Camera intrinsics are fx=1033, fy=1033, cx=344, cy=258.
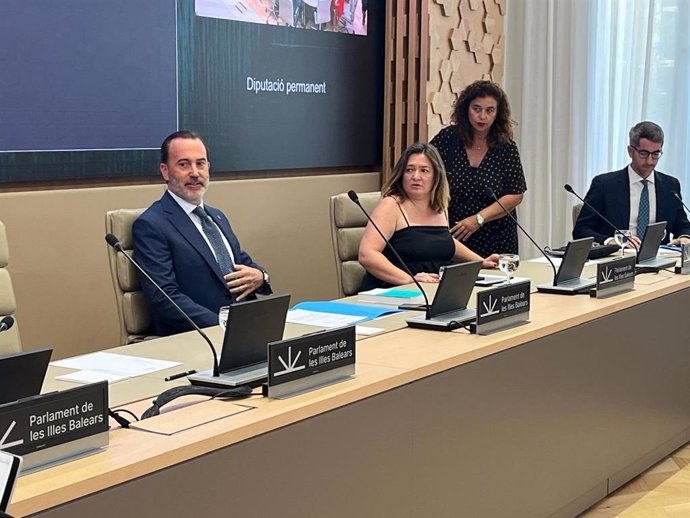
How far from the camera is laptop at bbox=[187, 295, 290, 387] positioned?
2113 millimetres

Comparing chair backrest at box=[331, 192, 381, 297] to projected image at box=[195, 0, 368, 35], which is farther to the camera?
projected image at box=[195, 0, 368, 35]

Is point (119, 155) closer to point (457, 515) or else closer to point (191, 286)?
point (191, 286)

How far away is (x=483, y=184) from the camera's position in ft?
15.7

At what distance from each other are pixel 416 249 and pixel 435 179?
29cm

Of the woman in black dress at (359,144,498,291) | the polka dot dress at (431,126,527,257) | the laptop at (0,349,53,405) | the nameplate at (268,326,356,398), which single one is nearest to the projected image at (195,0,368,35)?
the polka dot dress at (431,126,527,257)

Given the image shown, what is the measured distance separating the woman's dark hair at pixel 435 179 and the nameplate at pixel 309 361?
1931 mm

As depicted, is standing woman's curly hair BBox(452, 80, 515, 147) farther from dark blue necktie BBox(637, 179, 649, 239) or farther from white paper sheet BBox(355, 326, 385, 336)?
white paper sheet BBox(355, 326, 385, 336)

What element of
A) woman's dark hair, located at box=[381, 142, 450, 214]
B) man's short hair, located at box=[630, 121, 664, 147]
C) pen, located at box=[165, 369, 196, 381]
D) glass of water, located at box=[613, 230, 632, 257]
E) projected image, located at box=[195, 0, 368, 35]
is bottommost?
pen, located at box=[165, 369, 196, 381]

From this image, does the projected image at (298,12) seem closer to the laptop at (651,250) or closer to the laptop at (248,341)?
the laptop at (651,250)

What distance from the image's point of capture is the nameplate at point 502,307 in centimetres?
274

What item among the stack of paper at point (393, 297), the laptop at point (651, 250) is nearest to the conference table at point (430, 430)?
the laptop at point (651, 250)

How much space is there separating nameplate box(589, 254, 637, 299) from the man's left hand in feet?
3.75

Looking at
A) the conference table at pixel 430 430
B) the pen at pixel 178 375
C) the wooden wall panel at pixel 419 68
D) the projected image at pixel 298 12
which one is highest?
the projected image at pixel 298 12

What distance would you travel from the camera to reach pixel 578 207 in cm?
520
